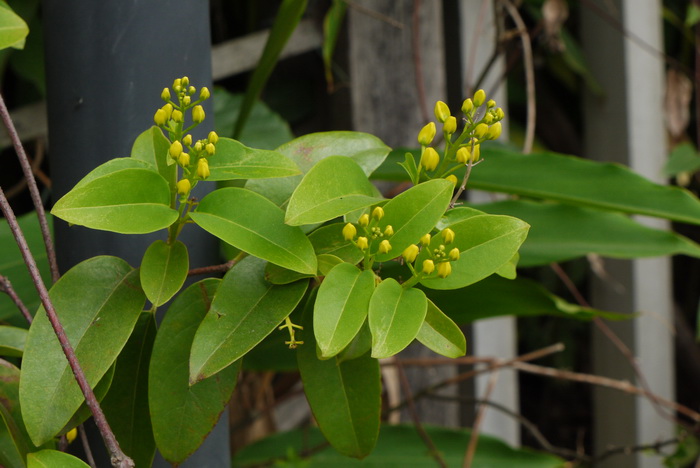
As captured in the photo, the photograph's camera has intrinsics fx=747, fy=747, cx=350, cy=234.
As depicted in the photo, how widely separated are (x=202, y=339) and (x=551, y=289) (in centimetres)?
142

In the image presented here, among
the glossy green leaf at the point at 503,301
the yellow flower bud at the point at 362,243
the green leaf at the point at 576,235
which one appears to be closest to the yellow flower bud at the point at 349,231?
the yellow flower bud at the point at 362,243

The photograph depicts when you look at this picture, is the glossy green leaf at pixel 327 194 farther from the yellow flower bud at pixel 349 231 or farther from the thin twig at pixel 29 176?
the thin twig at pixel 29 176

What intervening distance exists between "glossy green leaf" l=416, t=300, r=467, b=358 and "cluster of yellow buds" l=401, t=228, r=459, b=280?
0.02 metres

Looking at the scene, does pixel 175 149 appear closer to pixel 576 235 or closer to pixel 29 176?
pixel 29 176

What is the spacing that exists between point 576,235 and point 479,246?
40cm

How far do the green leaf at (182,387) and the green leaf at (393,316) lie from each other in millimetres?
81

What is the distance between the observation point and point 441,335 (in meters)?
0.31

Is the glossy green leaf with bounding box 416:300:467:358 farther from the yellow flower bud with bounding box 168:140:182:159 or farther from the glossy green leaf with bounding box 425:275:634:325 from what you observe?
the glossy green leaf with bounding box 425:275:634:325

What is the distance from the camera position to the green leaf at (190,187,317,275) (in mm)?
292

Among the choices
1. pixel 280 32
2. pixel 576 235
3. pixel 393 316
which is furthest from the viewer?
pixel 576 235

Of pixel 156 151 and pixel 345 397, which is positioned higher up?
pixel 156 151

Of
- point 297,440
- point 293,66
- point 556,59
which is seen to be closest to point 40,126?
point 293,66

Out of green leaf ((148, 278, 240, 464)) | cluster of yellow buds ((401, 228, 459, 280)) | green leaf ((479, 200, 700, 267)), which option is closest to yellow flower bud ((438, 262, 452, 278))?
cluster of yellow buds ((401, 228, 459, 280))

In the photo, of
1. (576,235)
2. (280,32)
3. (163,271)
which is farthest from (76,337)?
(576,235)
